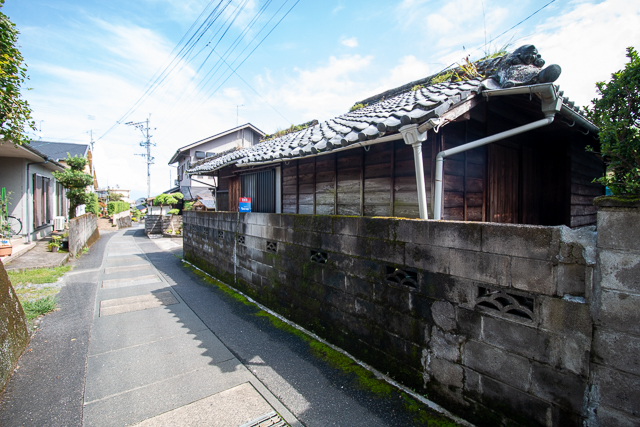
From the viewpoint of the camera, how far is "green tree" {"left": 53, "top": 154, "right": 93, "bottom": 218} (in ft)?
54.7

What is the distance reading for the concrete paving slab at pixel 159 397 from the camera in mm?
3223

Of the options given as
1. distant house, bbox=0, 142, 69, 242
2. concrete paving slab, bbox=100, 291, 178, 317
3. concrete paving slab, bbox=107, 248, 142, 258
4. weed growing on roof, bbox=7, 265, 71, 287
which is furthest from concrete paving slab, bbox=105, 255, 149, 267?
concrete paving slab, bbox=100, 291, 178, 317

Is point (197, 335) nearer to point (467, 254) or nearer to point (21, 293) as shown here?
point (467, 254)

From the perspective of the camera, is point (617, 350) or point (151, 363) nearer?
point (617, 350)

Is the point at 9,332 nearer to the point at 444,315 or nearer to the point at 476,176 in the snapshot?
the point at 444,315

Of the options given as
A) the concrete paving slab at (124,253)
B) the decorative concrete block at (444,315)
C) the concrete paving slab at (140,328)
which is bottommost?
the concrete paving slab at (140,328)

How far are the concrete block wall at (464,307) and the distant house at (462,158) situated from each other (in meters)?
0.83

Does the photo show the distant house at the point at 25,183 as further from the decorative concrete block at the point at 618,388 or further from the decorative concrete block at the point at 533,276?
the decorative concrete block at the point at 618,388

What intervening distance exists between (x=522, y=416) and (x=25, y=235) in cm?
1854

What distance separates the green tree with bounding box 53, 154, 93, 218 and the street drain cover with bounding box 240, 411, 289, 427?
19.9 metres

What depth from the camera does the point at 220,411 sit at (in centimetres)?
329

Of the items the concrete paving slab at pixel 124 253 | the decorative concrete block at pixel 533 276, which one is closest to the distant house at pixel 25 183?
the concrete paving slab at pixel 124 253

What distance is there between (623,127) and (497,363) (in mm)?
2287

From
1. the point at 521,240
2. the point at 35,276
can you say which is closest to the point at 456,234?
the point at 521,240
